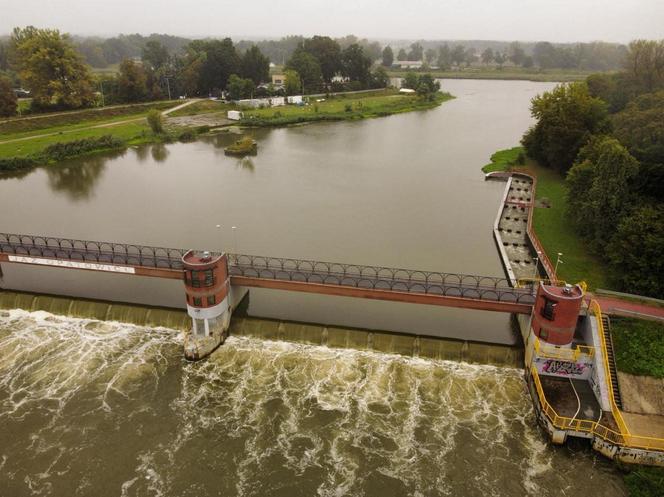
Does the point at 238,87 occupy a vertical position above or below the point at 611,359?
above

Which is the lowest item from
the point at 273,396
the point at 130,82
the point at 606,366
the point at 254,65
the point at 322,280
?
the point at 273,396

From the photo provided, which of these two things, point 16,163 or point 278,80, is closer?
point 16,163

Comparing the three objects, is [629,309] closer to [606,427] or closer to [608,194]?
[606,427]

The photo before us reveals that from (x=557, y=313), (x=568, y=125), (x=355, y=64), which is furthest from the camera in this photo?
(x=355, y=64)

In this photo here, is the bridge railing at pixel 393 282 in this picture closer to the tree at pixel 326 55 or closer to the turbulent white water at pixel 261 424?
the turbulent white water at pixel 261 424

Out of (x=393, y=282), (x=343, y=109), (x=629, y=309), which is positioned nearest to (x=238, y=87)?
(x=343, y=109)

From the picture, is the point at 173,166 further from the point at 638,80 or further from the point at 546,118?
the point at 638,80

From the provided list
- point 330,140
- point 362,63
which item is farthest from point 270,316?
point 362,63
